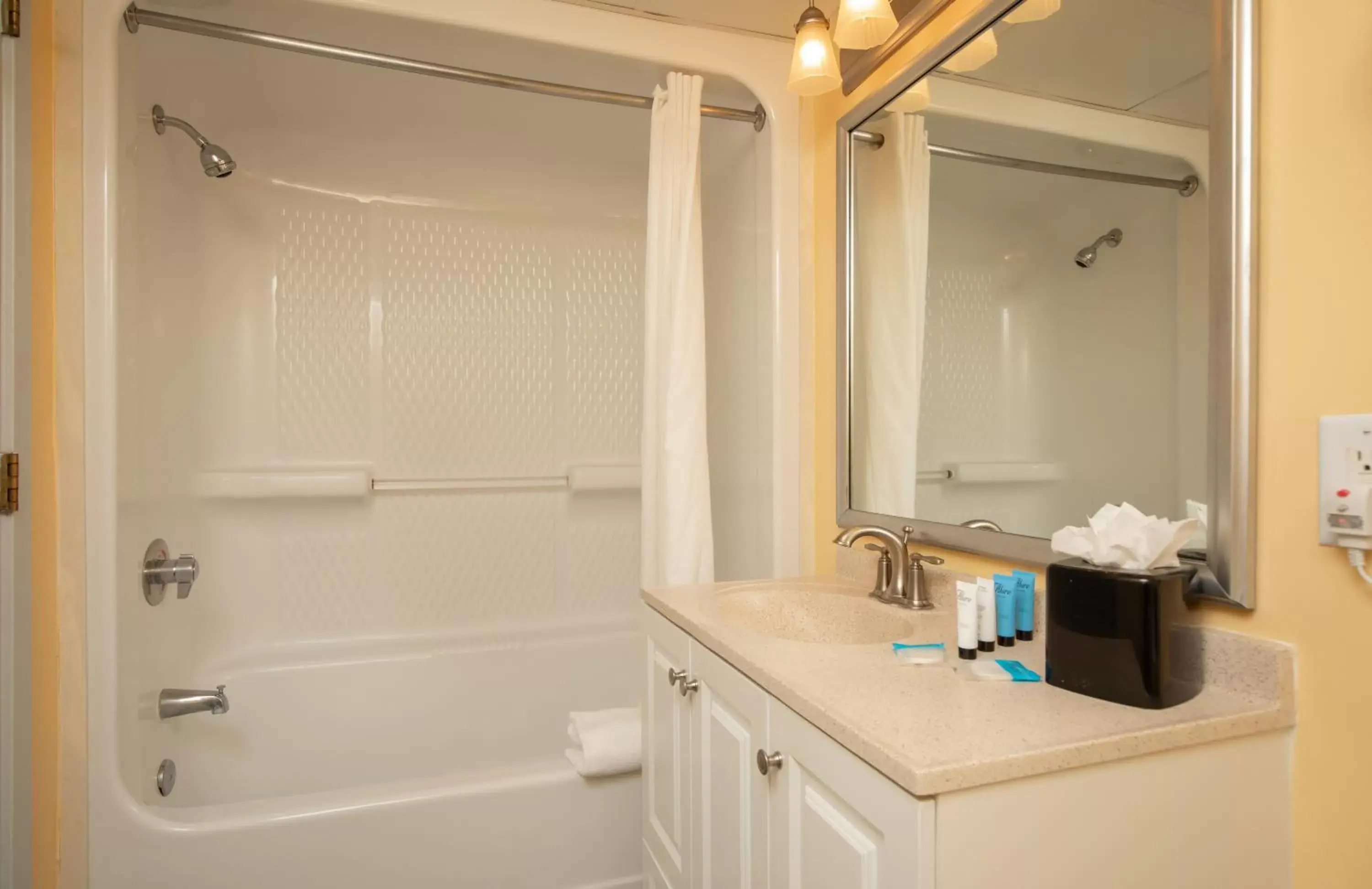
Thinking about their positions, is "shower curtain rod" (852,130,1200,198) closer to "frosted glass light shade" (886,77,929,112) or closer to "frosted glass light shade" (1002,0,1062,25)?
"frosted glass light shade" (886,77,929,112)

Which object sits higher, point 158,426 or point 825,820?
point 158,426

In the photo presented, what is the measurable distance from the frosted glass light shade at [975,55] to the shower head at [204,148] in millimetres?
1775

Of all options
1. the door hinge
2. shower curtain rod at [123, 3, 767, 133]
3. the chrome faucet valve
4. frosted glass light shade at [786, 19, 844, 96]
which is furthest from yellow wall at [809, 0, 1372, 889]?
the chrome faucet valve

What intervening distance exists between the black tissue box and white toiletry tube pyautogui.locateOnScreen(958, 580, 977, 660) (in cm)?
12

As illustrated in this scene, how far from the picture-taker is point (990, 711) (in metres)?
0.75

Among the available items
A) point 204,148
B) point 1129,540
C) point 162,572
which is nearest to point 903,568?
point 1129,540

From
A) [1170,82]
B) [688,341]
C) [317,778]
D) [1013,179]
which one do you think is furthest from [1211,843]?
[317,778]

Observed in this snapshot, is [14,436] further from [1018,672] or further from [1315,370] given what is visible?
[1315,370]

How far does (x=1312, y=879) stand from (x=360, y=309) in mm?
2505

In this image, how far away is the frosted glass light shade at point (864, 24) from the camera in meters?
Answer: 1.25

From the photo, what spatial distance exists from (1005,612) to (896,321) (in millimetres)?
706

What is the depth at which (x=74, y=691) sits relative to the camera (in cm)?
130

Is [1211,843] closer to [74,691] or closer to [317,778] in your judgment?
[74,691]

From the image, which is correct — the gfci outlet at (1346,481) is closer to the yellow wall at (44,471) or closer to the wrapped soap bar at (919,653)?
the wrapped soap bar at (919,653)
